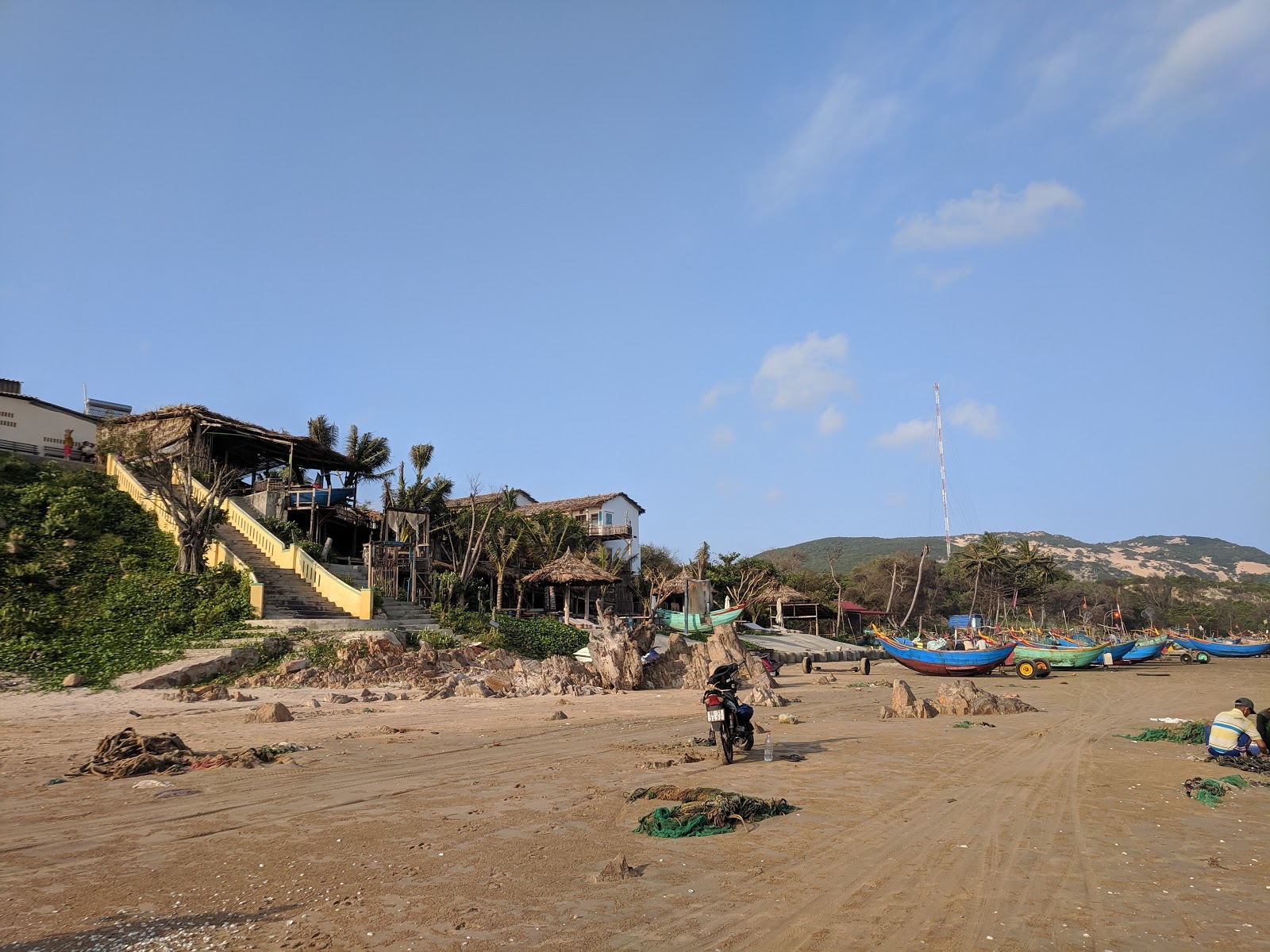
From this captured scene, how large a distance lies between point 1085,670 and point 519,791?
116 ft

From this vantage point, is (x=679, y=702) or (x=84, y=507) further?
(x=84, y=507)

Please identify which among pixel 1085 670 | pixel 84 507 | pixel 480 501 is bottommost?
pixel 1085 670

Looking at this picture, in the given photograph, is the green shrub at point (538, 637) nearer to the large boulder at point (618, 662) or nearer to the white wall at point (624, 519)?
the large boulder at point (618, 662)

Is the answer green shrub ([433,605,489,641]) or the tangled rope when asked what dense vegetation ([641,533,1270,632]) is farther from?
the tangled rope

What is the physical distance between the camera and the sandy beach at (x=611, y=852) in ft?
15.1

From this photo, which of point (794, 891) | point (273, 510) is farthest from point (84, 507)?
point (794, 891)

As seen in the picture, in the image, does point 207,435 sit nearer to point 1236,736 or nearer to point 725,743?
point 725,743

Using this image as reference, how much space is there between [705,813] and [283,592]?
21.1 m

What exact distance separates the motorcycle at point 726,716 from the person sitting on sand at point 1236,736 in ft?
20.3

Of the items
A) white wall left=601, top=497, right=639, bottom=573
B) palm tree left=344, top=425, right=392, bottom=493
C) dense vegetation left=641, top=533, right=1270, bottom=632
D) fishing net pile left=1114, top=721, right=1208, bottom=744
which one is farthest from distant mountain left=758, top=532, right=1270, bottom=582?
fishing net pile left=1114, top=721, right=1208, bottom=744

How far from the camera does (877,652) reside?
163 feet

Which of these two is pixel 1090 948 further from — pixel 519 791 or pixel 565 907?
pixel 519 791

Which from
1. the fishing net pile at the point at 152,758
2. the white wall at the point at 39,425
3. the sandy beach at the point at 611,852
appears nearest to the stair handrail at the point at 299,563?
the white wall at the point at 39,425

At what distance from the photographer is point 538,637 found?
1154 inches
